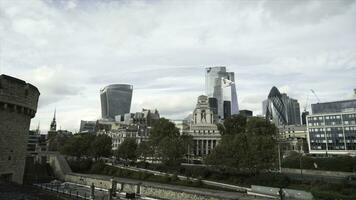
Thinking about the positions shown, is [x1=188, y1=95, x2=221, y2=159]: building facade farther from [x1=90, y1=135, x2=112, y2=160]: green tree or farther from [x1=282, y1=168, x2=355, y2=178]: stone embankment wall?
[x1=282, y1=168, x2=355, y2=178]: stone embankment wall

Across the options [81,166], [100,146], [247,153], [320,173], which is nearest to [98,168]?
[81,166]

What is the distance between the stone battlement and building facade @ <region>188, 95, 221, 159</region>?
93.8 meters

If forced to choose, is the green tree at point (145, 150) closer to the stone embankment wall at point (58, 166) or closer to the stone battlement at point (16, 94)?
the stone embankment wall at point (58, 166)

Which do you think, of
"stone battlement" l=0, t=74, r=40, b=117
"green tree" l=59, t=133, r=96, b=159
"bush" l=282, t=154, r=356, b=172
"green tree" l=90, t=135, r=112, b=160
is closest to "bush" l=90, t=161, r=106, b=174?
"green tree" l=90, t=135, r=112, b=160

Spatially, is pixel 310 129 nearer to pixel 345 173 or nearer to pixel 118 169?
pixel 345 173

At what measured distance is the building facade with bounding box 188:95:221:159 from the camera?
128 m

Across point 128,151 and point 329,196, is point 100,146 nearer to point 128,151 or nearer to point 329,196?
point 128,151

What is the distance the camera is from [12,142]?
3450 cm

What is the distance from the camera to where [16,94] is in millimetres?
33719

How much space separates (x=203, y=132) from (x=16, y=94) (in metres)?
105

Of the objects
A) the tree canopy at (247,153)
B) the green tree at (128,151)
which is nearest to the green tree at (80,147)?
the green tree at (128,151)

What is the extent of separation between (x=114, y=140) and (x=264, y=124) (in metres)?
84.5

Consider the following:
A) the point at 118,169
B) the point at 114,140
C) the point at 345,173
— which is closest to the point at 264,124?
the point at 345,173

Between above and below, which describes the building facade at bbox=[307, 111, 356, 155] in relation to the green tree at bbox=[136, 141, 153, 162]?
above
